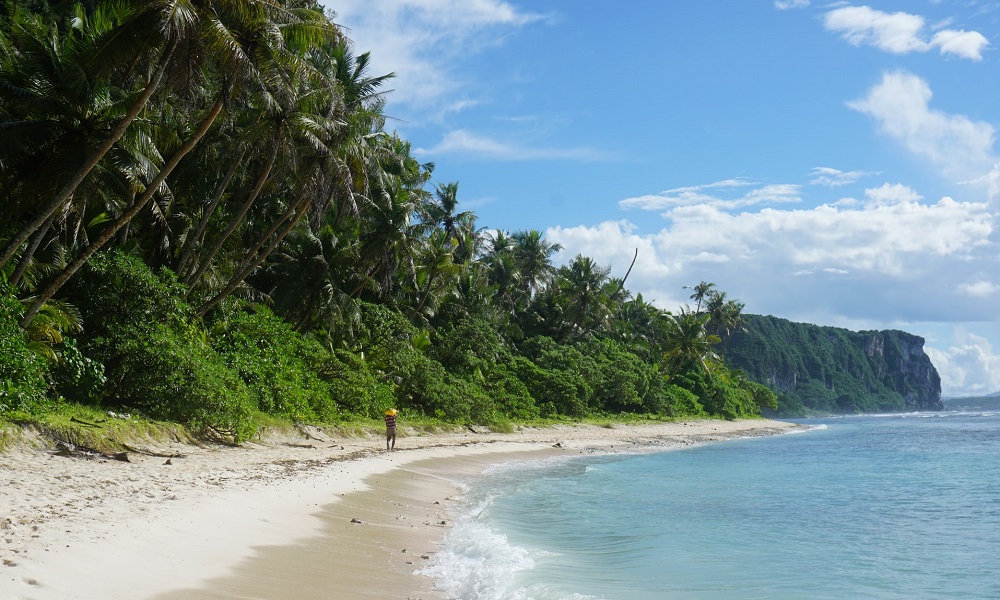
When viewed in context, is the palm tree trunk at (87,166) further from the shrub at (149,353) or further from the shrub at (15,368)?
the shrub at (149,353)

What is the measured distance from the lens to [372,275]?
103ft

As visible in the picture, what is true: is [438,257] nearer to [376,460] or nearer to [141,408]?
[376,460]

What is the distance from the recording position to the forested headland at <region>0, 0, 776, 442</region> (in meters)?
13.1

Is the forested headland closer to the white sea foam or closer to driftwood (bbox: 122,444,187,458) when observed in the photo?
driftwood (bbox: 122,444,187,458)

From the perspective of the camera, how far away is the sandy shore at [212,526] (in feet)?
18.0

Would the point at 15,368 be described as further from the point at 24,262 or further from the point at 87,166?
the point at 87,166

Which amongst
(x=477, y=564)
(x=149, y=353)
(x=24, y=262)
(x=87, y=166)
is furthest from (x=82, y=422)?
(x=477, y=564)

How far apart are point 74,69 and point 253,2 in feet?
11.4

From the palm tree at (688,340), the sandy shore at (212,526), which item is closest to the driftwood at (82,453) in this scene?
the sandy shore at (212,526)

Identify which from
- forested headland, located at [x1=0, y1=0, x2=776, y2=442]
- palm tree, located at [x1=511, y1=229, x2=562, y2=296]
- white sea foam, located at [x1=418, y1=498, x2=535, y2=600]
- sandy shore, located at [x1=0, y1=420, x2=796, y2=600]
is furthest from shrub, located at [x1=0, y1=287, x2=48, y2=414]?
palm tree, located at [x1=511, y1=229, x2=562, y2=296]

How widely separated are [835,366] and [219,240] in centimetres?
19118

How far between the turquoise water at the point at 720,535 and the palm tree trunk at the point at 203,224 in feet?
34.4

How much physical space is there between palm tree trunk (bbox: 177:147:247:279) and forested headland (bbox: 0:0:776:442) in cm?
12

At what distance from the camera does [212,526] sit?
7.71 metres
